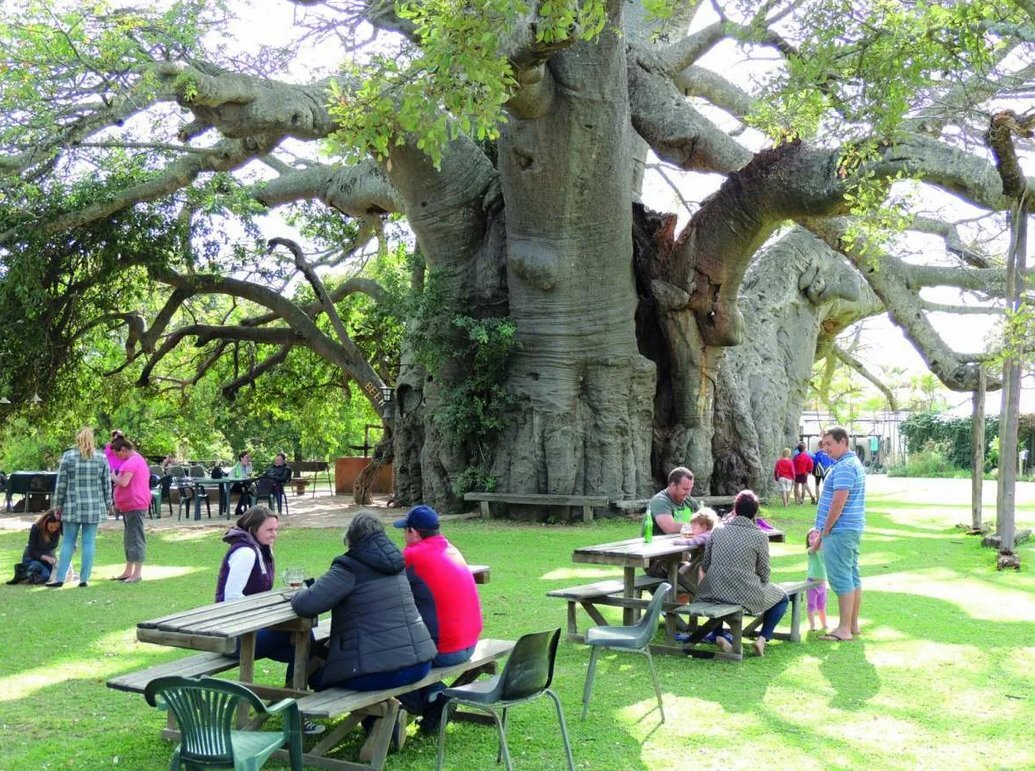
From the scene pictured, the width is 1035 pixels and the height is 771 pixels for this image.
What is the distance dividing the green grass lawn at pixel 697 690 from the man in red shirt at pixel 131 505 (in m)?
0.28

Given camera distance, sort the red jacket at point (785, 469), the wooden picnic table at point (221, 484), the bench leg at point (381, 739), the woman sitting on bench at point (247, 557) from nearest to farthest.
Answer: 1. the bench leg at point (381, 739)
2. the woman sitting on bench at point (247, 557)
3. the wooden picnic table at point (221, 484)
4. the red jacket at point (785, 469)

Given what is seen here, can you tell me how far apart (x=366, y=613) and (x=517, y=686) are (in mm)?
806

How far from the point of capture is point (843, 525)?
7898mm

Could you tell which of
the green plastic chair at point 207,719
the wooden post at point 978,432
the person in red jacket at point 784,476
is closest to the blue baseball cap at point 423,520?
the green plastic chair at point 207,719

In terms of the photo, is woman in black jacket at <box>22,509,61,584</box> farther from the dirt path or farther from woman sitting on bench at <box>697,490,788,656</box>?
woman sitting on bench at <box>697,490,788,656</box>

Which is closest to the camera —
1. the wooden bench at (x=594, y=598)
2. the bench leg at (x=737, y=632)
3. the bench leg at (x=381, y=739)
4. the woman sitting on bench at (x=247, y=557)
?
the bench leg at (x=381, y=739)

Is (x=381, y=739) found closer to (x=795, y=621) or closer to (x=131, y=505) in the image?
(x=795, y=621)

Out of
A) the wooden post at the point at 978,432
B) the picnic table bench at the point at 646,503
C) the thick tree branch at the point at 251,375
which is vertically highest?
the thick tree branch at the point at 251,375

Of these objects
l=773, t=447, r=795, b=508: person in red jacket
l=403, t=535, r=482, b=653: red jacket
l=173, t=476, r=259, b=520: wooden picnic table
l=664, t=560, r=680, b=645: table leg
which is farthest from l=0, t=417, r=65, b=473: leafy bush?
l=403, t=535, r=482, b=653: red jacket

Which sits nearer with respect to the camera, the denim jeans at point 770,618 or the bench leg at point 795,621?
the denim jeans at point 770,618

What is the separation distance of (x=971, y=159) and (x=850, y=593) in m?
6.44

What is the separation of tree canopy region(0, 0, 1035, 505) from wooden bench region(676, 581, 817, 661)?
12.0 feet

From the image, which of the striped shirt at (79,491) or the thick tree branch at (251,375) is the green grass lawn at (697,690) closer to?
the striped shirt at (79,491)

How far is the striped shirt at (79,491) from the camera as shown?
34.2 ft
